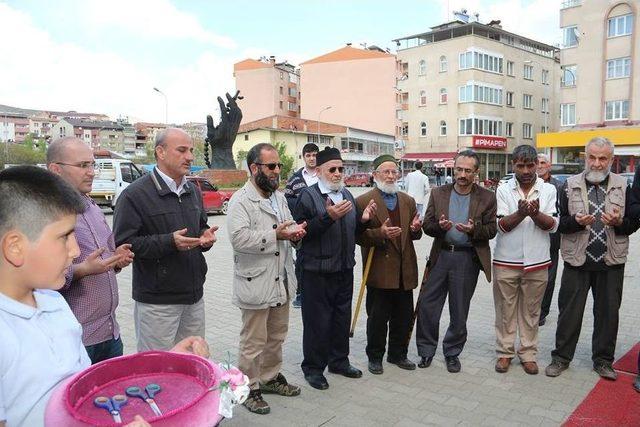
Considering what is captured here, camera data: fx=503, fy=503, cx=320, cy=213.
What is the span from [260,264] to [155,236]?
992 mm

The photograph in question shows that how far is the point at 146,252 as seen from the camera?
326cm

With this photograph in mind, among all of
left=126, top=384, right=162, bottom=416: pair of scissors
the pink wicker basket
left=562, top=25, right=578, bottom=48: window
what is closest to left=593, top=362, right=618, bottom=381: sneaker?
the pink wicker basket

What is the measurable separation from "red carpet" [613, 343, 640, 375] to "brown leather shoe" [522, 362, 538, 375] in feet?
2.63

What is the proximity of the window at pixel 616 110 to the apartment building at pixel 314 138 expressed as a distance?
2754 centimetres

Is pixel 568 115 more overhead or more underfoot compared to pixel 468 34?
more underfoot

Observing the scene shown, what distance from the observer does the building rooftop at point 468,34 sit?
1993 inches

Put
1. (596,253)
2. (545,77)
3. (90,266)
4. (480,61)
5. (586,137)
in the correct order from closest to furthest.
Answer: (90,266) → (596,253) → (586,137) → (480,61) → (545,77)

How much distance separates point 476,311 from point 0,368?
20.9 ft

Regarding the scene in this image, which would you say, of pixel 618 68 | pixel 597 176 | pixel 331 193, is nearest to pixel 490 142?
pixel 618 68

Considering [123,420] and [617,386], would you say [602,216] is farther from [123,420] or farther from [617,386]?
[123,420]

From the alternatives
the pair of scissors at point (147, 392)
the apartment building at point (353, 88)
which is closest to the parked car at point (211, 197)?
the pair of scissors at point (147, 392)

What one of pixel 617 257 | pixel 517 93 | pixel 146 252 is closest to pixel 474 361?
pixel 617 257

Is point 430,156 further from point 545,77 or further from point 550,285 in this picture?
point 550,285

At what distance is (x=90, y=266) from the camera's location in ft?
9.00
